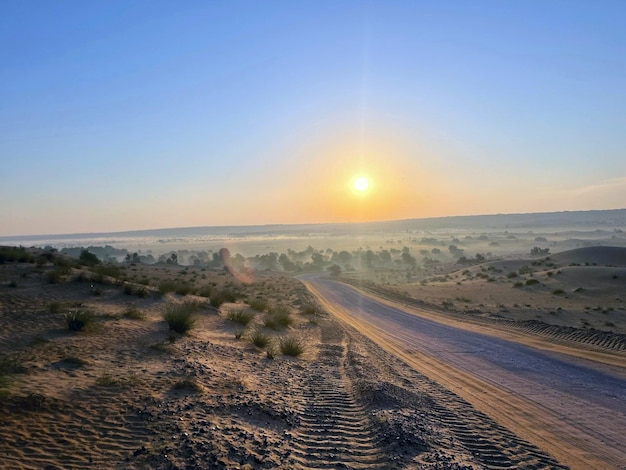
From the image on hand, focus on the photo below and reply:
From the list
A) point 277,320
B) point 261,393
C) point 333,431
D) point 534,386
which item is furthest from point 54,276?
point 534,386

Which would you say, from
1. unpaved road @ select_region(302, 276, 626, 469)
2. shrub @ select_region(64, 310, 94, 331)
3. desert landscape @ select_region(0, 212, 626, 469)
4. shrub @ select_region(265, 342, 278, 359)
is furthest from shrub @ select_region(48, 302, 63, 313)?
unpaved road @ select_region(302, 276, 626, 469)

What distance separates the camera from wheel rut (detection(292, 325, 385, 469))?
23.1 feet

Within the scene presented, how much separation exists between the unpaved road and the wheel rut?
2.84 m

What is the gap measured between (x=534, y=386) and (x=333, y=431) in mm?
6317

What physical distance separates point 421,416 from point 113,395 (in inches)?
232

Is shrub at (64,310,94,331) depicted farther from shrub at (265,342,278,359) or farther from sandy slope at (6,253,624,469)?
shrub at (265,342,278,359)

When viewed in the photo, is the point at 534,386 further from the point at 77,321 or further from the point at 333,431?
the point at 77,321

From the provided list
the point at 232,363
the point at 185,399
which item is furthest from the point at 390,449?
the point at 232,363

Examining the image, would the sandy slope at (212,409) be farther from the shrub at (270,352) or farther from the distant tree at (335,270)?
the distant tree at (335,270)

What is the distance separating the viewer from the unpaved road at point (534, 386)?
807cm

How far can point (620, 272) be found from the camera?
42.0m

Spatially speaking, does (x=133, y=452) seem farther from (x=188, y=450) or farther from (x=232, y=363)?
(x=232, y=363)

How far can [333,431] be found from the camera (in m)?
8.19

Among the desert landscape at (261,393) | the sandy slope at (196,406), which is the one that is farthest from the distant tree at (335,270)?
the sandy slope at (196,406)
